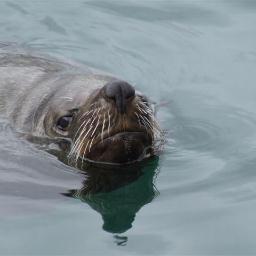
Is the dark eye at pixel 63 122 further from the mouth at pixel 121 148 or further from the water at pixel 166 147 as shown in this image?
the mouth at pixel 121 148

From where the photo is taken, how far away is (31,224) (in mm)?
6422

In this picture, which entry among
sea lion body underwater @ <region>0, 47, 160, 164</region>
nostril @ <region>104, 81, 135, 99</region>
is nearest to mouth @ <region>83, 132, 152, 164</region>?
sea lion body underwater @ <region>0, 47, 160, 164</region>

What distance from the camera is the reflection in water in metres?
6.57

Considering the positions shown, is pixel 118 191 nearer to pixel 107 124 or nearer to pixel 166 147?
pixel 107 124

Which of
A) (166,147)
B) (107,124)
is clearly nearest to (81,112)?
(107,124)

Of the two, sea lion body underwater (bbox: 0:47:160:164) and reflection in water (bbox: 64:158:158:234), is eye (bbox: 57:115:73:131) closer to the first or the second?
sea lion body underwater (bbox: 0:47:160:164)

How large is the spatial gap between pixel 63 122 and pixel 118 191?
755 millimetres

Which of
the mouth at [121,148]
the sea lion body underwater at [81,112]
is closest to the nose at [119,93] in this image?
the sea lion body underwater at [81,112]

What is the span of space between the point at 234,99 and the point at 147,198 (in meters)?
2.51

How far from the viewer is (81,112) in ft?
23.1

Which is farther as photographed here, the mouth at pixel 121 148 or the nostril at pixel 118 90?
the mouth at pixel 121 148

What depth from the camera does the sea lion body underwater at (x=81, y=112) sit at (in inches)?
263

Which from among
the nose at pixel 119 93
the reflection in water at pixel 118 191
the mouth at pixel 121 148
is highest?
the nose at pixel 119 93

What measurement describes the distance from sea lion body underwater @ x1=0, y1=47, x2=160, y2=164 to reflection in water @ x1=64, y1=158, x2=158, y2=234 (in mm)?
97
